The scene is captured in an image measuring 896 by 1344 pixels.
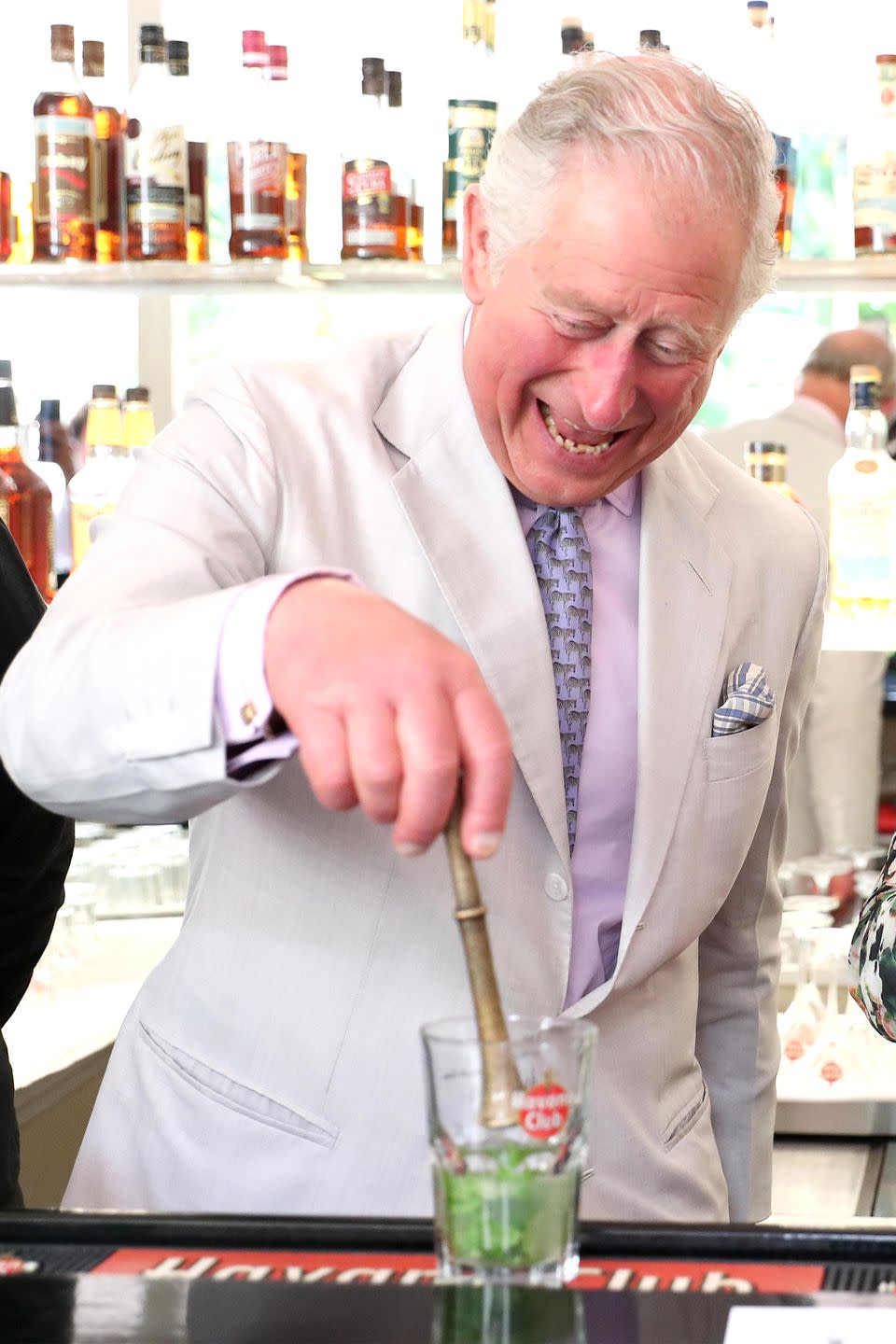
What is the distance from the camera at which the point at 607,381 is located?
1333 millimetres

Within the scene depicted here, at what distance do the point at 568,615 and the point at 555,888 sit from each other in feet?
0.77

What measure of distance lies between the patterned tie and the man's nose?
0.18 meters

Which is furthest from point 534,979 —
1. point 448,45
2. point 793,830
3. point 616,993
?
point 448,45

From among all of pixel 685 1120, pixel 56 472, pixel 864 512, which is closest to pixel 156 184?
pixel 56 472

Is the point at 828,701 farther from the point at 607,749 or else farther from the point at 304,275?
the point at 607,749

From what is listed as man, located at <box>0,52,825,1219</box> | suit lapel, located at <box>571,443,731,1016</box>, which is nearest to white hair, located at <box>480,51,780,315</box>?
man, located at <box>0,52,825,1219</box>

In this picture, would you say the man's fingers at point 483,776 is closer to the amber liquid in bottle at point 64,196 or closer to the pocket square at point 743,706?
the pocket square at point 743,706

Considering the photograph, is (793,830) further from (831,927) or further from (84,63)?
(84,63)

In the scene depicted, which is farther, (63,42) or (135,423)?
(135,423)

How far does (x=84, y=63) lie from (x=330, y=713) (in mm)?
2145

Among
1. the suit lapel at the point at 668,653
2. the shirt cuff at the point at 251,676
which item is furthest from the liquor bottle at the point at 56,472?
the shirt cuff at the point at 251,676

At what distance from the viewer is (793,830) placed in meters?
3.07

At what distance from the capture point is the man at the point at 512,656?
4.34 ft

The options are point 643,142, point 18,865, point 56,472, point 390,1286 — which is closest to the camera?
point 390,1286
